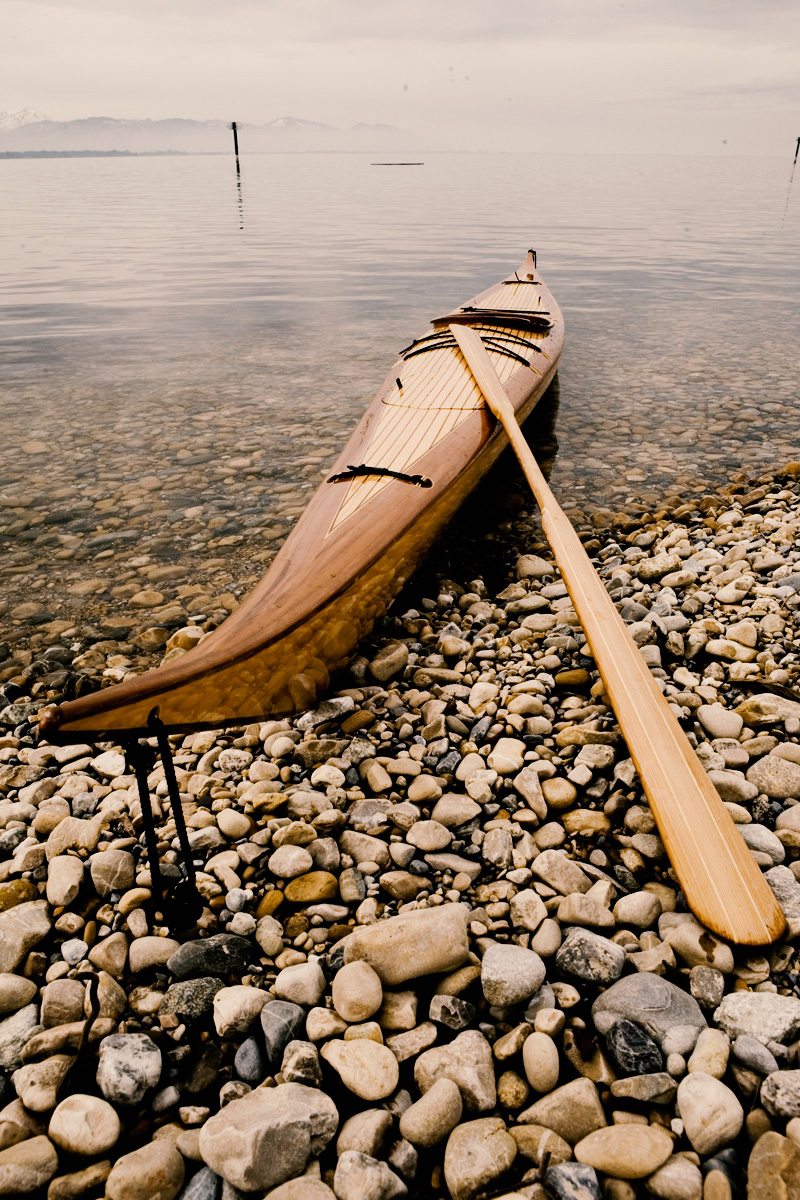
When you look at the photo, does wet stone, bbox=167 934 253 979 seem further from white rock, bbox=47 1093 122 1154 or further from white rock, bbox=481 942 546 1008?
white rock, bbox=481 942 546 1008

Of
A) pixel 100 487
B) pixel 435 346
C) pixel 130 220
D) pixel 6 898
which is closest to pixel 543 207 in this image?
pixel 130 220

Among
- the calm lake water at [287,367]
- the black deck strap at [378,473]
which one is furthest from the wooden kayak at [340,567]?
the calm lake water at [287,367]

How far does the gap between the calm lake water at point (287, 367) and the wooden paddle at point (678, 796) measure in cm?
256

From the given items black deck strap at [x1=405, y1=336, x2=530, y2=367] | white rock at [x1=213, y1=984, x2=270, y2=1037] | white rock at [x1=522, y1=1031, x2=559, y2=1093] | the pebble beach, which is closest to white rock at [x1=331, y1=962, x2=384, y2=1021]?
the pebble beach

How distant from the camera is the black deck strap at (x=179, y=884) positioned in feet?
6.23

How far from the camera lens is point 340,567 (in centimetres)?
303

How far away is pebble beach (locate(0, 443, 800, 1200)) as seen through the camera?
1.46 m

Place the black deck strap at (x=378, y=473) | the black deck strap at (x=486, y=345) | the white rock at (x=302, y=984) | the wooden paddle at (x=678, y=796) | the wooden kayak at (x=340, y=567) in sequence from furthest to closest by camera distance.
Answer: the black deck strap at (x=486, y=345), the black deck strap at (x=378, y=473), the wooden kayak at (x=340, y=567), the wooden paddle at (x=678, y=796), the white rock at (x=302, y=984)

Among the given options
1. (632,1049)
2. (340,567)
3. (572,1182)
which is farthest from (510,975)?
(340,567)

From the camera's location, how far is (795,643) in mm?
3066

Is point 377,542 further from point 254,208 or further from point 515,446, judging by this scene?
point 254,208

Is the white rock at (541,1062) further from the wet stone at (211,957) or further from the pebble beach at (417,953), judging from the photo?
the wet stone at (211,957)

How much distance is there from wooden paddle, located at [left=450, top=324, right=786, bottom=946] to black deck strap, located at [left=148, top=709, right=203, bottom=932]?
4.47 feet

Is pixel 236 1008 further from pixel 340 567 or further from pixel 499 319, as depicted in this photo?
pixel 499 319
